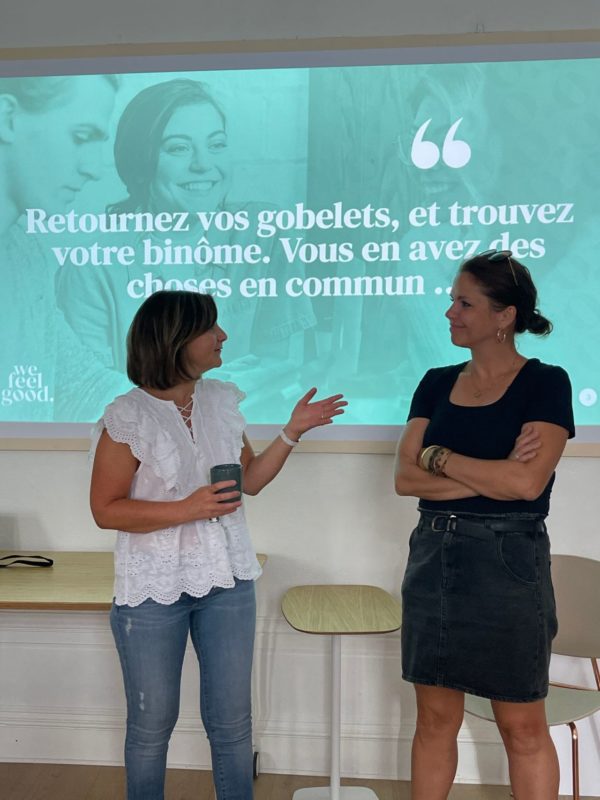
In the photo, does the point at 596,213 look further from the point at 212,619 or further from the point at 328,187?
the point at 212,619

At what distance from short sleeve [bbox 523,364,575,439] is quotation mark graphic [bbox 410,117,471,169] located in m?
1.11

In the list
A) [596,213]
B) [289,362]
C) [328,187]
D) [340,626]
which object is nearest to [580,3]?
[596,213]

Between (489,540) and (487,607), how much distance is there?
0.16m

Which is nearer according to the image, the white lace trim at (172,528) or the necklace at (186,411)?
the white lace trim at (172,528)

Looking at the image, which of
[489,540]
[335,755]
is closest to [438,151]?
[489,540]

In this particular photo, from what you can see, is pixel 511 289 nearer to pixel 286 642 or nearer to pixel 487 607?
pixel 487 607

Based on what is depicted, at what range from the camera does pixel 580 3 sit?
277 cm

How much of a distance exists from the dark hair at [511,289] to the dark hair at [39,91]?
5.71ft

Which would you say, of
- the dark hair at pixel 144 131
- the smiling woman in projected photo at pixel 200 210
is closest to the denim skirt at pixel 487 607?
the smiling woman in projected photo at pixel 200 210

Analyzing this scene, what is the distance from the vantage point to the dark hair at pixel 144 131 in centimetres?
287

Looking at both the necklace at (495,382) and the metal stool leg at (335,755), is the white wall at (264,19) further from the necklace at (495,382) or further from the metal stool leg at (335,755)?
the metal stool leg at (335,755)

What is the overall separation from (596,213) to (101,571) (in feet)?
6.71

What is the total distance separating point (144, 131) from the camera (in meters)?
2.89

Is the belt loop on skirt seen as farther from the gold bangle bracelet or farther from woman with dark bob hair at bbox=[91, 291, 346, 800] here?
woman with dark bob hair at bbox=[91, 291, 346, 800]
